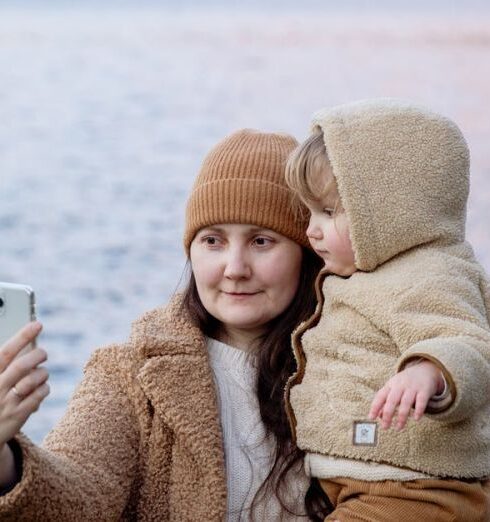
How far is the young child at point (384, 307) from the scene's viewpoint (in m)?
1.96

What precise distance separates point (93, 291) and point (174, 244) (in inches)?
35.0

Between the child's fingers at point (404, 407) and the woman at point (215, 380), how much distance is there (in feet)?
1.59

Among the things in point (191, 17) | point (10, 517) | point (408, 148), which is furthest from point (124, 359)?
point (191, 17)

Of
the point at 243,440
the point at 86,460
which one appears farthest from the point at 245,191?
the point at 86,460

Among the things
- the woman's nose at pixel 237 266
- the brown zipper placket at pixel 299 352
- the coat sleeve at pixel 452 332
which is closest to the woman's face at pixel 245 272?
the woman's nose at pixel 237 266

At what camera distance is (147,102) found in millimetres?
10805

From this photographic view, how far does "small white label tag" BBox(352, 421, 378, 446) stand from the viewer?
6.53 feet

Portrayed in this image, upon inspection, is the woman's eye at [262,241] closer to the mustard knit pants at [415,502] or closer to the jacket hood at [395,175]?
the jacket hood at [395,175]

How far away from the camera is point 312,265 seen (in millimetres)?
2301

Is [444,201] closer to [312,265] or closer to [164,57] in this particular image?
[312,265]

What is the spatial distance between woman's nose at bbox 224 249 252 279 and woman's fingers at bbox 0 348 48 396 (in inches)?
20.3

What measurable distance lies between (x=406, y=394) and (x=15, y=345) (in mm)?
554

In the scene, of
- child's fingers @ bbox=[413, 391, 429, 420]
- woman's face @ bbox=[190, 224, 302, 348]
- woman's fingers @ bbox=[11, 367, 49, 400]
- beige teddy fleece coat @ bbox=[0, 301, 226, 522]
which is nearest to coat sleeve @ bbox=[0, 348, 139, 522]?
beige teddy fleece coat @ bbox=[0, 301, 226, 522]

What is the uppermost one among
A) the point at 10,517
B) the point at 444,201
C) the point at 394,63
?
the point at 444,201
